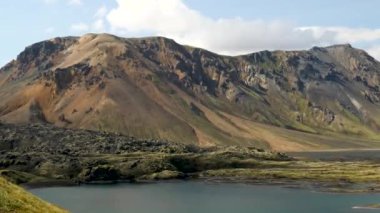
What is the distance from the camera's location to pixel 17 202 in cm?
3359

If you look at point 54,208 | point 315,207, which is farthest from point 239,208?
point 54,208

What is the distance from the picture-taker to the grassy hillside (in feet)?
105

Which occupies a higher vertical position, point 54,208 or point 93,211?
point 54,208

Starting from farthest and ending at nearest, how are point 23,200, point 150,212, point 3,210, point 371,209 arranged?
point 150,212
point 371,209
point 23,200
point 3,210

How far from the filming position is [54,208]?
3741 cm

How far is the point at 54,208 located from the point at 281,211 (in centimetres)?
16018

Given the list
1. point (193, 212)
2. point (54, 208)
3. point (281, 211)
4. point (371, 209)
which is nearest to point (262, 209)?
point (281, 211)

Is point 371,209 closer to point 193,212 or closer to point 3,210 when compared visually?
point 193,212

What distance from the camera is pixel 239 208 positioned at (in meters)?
200

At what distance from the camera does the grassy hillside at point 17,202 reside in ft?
105

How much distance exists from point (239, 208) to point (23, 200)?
170 meters

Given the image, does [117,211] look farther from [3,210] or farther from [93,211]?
[3,210]

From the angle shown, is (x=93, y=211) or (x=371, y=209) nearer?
(x=371, y=209)

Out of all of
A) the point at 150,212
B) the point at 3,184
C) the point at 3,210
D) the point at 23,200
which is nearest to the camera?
the point at 3,210
